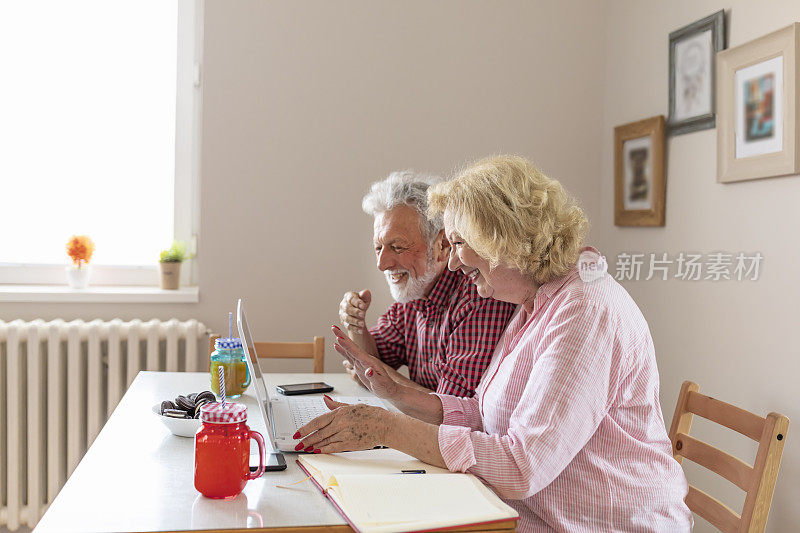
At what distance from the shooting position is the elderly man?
75.8 inches

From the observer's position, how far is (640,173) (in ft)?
8.90

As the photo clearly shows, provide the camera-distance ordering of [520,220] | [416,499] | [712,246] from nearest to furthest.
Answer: [416,499], [520,220], [712,246]

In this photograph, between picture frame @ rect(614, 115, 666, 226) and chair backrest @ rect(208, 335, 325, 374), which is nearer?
chair backrest @ rect(208, 335, 325, 374)

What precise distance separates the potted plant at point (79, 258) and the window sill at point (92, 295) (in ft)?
0.12

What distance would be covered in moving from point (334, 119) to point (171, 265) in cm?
82

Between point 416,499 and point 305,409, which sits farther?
point 305,409

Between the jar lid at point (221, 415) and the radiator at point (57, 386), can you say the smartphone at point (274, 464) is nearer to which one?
the jar lid at point (221, 415)

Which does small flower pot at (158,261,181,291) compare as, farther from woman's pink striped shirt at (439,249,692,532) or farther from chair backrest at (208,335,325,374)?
woman's pink striped shirt at (439,249,692,532)

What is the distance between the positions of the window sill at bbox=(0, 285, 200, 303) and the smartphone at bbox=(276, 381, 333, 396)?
0.86 m

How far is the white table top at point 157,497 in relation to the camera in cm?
107

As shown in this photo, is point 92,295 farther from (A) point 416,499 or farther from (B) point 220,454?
(A) point 416,499

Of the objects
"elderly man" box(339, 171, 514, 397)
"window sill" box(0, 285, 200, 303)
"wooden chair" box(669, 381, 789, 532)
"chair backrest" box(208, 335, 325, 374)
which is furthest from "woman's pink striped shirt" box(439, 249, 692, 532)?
"window sill" box(0, 285, 200, 303)

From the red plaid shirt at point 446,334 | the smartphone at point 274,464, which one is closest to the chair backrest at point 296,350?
the red plaid shirt at point 446,334

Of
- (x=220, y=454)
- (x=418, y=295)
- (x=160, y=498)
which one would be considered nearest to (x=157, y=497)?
(x=160, y=498)
